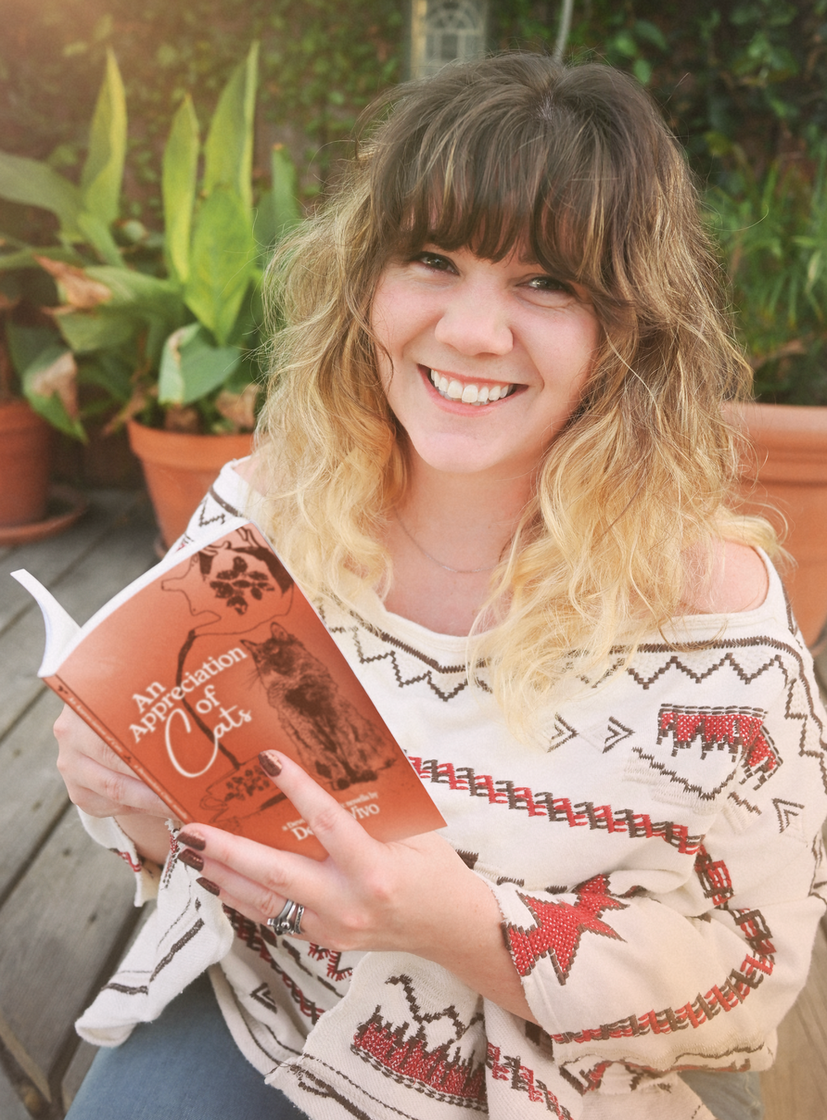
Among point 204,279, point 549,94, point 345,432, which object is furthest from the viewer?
point 204,279

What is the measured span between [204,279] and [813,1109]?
2.02m

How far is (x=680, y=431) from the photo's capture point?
899 millimetres

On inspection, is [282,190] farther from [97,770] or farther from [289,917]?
[289,917]

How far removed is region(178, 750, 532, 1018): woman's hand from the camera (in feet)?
1.94

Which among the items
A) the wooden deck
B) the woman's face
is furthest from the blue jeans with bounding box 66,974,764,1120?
the woman's face

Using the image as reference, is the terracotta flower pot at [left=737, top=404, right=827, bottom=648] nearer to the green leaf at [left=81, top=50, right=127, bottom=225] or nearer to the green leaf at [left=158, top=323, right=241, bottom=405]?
the green leaf at [left=158, top=323, right=241, bottom=405]

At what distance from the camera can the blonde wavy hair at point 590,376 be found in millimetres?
756

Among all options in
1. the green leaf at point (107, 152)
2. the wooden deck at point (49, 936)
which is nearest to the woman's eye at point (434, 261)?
the wooden deck at point (49, 936)

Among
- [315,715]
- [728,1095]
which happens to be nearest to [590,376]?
[315,715]

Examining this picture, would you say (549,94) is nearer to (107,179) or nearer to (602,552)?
(602,552)

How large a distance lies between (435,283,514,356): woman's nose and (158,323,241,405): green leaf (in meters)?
1.28

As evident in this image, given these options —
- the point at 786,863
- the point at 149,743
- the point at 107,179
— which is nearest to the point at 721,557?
the point at 786,863

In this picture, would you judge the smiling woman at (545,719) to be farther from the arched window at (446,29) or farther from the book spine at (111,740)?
the arched window at (446,29)

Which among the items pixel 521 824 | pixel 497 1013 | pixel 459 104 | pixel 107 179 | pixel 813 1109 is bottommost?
pixel 813 1109
